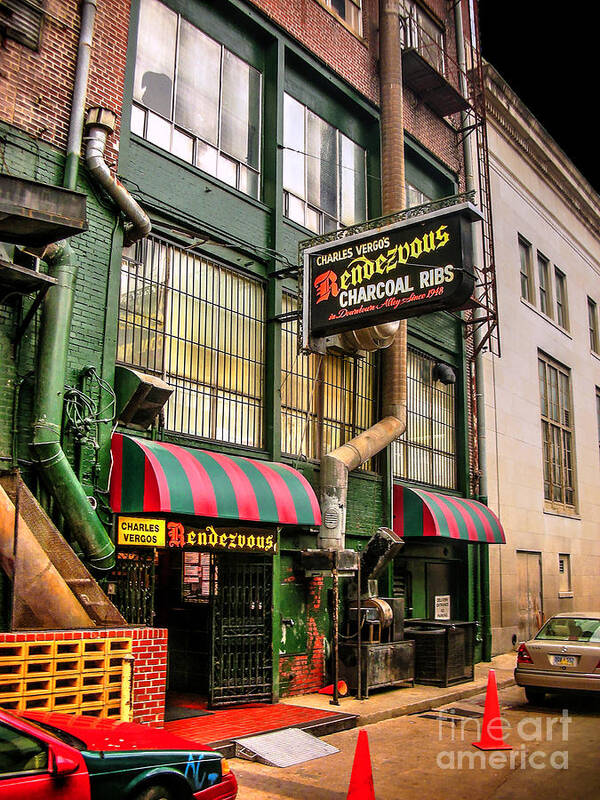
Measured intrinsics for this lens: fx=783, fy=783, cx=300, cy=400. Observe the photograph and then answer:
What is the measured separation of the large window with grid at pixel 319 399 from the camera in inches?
545

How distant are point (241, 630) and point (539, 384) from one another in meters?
15.2

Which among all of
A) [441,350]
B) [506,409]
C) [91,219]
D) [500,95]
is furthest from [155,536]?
[500,95]

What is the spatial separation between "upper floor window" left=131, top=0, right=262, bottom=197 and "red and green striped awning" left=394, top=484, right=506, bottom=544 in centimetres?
670

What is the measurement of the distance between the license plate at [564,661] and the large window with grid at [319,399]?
5.16 m

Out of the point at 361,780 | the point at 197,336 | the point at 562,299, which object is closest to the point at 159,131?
the point at 197,336

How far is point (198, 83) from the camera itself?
13.1 m

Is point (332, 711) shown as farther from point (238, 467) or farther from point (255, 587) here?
point (238, 467)

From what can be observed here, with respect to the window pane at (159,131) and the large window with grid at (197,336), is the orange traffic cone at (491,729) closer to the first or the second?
the large window with grid at (197,336)

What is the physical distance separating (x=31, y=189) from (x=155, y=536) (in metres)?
4.54

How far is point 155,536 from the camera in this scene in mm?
10125

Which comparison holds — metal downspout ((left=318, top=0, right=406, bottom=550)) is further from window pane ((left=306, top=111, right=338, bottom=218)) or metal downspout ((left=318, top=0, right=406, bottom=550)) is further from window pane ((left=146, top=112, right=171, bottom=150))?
window pane ((left=146, top=112, right=171, bottom=150))

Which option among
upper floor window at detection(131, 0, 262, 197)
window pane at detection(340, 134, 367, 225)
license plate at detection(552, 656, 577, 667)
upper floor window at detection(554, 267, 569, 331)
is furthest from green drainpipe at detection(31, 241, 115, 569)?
upper floor window at detection(554, 267, 569, 331)

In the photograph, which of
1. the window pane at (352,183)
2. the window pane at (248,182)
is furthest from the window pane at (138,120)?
the window pane at (352,183)

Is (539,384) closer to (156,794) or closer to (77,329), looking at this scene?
(77,329)
